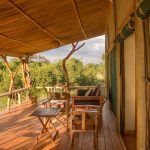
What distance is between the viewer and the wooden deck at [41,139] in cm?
478

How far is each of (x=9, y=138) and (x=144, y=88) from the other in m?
3.80

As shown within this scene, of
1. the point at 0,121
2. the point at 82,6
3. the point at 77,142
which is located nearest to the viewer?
the point at 77,142

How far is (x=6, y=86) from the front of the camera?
20.1 metres

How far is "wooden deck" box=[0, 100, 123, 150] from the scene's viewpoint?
15.7 ft

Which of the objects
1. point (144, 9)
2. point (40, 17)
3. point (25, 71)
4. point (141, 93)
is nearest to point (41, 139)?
point (40, 17)

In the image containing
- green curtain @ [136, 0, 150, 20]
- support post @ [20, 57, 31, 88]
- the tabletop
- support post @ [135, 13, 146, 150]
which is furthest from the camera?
support post @ [20, 57, 31, 88]

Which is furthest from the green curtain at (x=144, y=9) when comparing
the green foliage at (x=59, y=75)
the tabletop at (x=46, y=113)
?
the green foliage at (x=59, y=75)

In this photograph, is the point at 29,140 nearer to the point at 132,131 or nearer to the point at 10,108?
the point at 132,131

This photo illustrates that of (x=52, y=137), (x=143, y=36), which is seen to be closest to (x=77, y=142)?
(x=52, y=137)

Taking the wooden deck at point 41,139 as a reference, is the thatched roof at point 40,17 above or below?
above

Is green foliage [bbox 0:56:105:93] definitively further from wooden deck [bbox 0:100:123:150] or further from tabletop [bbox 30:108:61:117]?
tabletop [bbox 30:108:61:117]

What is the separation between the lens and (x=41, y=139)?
208 inches

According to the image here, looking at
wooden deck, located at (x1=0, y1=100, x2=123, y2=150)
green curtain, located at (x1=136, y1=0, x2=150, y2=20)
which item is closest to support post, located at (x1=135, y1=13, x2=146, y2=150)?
green curtain, located at (x1=136, y1=0, x2=150, y2=20)

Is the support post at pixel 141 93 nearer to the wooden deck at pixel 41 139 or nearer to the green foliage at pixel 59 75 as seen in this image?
the wooden deck at pixel 41 139
